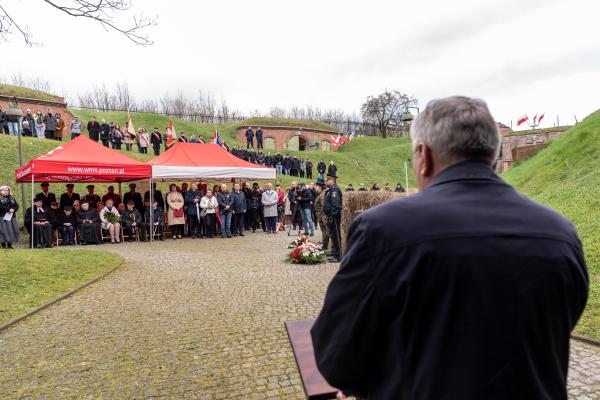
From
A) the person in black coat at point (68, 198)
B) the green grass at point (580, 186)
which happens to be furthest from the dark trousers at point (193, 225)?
the green grass at point (580, 186)

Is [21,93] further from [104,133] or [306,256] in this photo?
[306,256]

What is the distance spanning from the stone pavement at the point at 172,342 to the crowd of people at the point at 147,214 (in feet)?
16.0

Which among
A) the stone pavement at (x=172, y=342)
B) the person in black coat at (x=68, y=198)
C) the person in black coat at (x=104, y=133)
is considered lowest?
the stone pavement at (x=172, y=342)

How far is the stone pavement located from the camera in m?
3.73

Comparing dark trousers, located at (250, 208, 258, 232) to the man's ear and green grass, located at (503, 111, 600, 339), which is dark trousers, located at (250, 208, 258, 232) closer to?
green grass, located at (503, 111, 600, 339)

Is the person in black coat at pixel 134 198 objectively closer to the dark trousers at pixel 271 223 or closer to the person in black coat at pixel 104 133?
the dark trousers at pixel 271 223

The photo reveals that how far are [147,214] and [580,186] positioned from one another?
14276 mm

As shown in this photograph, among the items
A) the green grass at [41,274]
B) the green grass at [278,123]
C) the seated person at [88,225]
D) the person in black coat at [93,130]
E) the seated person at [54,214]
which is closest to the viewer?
the green grass at [41,274]

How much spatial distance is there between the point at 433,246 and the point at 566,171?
50.5 feet

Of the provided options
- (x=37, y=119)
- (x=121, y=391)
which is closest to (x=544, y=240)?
(x=121, y=391)

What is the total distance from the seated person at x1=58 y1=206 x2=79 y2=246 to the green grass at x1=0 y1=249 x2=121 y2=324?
374cm

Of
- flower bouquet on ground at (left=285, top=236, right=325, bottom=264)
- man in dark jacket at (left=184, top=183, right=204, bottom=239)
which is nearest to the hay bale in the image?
flower bouquet on ground at (left=285, top=236, right=325, bottom=264)

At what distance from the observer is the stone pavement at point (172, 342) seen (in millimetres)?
3732

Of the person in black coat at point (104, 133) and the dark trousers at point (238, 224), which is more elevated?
the person in black coat at point (104, 133)
